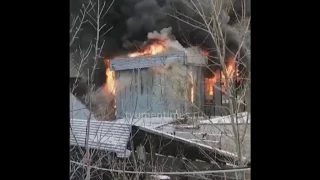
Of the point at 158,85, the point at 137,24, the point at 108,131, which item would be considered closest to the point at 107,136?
the point at 108,131

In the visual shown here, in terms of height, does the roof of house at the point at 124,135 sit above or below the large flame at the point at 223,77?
below

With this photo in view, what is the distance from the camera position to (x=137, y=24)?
1.90 m

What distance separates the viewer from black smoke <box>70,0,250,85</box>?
189 cm

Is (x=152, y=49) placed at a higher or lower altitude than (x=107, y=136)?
higher

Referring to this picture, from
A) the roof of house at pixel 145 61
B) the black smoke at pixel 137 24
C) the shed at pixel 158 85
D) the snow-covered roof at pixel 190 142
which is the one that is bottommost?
the snow-covered roof at pixel 190 142

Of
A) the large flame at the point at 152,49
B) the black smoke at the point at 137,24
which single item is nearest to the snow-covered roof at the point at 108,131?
the black smoke at the point at 137,24

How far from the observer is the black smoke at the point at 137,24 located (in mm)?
1891

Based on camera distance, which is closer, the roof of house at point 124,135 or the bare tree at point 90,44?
the bare tree at point 90,44

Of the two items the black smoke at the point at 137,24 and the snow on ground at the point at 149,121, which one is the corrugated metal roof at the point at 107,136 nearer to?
the snow on ground at the point at 149,121

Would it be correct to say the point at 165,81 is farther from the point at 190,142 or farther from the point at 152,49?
the point at 190,142

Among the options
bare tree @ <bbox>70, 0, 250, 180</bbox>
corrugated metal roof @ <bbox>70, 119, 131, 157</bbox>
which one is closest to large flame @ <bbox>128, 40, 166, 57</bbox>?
bare tree @ <bbox>70, 0, 250, 180</bbox>
